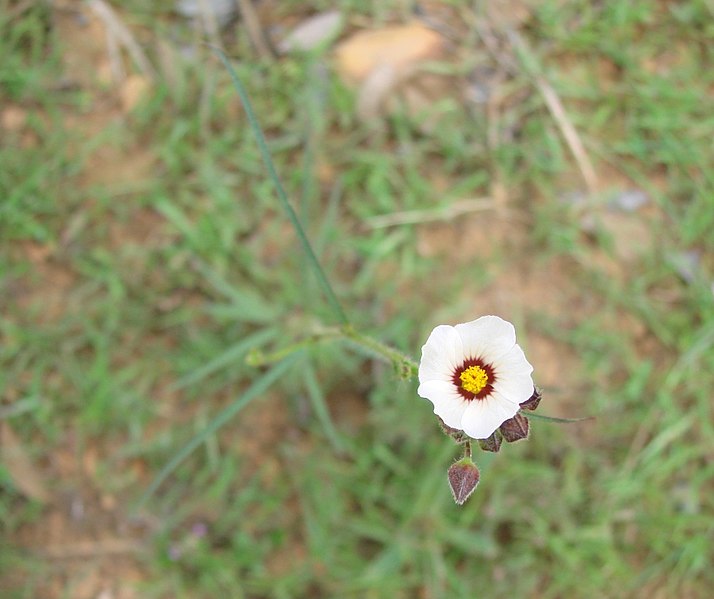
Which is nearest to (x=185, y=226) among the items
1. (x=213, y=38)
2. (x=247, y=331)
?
(x=247, y=331)

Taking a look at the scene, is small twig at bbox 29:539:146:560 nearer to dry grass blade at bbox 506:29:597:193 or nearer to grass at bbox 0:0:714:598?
grass at bbox 0:0:714:598

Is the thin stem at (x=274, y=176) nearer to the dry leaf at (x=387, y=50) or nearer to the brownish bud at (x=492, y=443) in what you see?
the brownish bud at (x=492, y=443)

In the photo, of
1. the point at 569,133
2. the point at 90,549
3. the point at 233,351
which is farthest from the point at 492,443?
the point at 569,133

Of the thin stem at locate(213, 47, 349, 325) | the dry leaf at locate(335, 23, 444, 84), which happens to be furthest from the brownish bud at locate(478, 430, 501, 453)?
the dry leaf at locate(335, 23, 444, 84)

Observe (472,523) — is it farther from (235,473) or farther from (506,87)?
(506,87)

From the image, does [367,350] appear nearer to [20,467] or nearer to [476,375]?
[476,375]

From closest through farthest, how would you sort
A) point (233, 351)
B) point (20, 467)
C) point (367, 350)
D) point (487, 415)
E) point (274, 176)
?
point (487, 415) → point (274, 176) → point (367, 350) → point (233, 351) → point (20, 467)

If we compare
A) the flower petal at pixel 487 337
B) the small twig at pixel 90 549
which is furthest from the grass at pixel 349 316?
the flower petal at pixel 487 337
